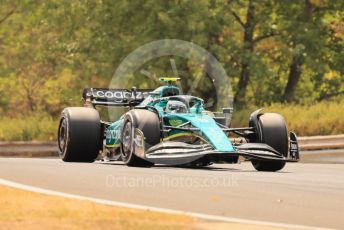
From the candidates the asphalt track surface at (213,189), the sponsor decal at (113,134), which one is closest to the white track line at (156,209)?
the asphalt track surface at (213,189)

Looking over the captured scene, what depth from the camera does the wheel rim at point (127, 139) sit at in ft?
51.7

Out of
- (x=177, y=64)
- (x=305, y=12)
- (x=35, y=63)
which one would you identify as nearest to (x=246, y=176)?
(x=177, y=64)

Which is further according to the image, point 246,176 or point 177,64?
point 177,64

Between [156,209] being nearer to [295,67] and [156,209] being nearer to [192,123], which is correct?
[192,123]

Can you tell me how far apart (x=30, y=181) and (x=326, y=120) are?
16469mm

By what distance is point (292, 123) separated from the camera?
27.9 m

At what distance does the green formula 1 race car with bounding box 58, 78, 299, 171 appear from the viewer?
1483 cm

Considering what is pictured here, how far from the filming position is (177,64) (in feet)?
112

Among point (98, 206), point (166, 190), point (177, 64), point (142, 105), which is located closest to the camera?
point (98, 206)

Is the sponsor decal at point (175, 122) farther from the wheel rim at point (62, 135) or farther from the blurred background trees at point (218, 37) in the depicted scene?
the blurred background trees at point (218, 37)

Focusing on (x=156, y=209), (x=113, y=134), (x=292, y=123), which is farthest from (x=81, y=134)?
(x=292, y=123)

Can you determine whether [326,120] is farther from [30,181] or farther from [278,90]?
[30,181]

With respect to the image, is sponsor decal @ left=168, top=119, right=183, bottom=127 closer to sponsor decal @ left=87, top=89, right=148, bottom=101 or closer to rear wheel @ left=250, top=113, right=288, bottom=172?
rear wheel @ left=250, top=113, right=288, bottom=172

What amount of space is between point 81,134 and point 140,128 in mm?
2615
